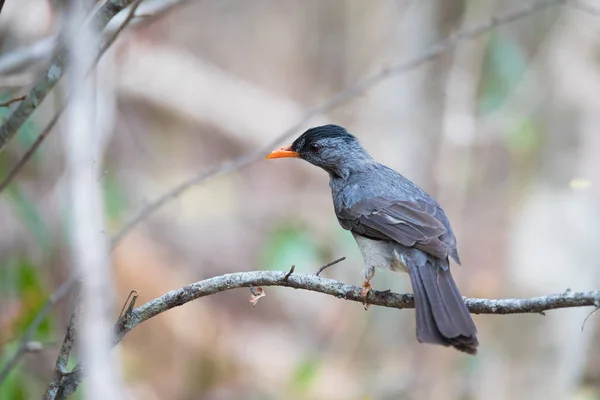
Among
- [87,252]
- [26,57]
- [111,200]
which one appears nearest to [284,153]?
[26,57]

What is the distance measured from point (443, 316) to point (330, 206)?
310 inches

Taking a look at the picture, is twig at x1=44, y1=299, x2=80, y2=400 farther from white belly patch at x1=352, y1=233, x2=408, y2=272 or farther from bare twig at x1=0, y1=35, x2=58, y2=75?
bare twig at x1=0, y1=35, x2=58, y2=75

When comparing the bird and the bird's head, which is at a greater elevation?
the bird's head

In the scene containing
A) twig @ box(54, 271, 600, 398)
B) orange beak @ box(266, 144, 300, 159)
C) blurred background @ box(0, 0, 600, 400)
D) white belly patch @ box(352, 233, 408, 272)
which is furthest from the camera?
blurred background @ box(0, 0, 600, 400)

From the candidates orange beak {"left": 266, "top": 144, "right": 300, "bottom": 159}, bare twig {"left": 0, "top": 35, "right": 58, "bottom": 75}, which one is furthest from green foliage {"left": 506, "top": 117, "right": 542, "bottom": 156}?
bare twig {"left": 0, "top": 35, "right": 58, "bottom": 75}

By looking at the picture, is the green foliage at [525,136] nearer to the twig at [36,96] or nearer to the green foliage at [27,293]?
the green foliage at [27,293]

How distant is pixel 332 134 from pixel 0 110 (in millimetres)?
2172

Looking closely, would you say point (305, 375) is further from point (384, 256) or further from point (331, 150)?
point (384, 256)

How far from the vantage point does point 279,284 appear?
278cm

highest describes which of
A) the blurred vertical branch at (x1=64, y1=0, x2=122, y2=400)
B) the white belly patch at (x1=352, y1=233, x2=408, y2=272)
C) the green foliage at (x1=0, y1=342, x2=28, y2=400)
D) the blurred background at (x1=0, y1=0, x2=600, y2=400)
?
the blurred background at (x1=0, y1=0, x2=600, y2=400)

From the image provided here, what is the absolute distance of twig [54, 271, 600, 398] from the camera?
2.34m

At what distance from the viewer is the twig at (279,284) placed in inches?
92.0

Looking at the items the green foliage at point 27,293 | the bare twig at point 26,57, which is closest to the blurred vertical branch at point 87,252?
the bare twig at point 26,57

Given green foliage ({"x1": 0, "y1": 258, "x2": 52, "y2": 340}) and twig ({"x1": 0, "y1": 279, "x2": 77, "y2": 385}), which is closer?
twig ({"x1": 0, "y1": 279, "x2": 77, "y2": 385})
